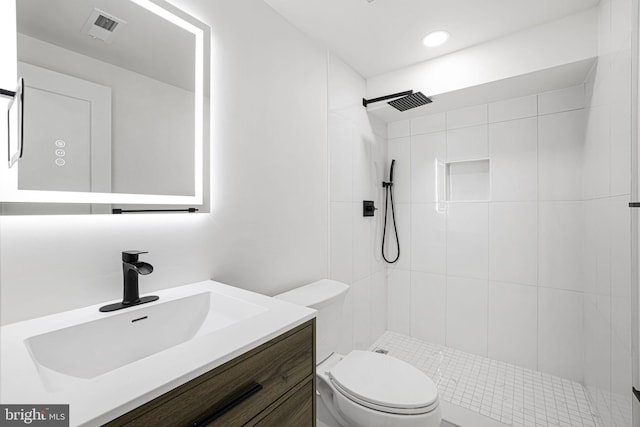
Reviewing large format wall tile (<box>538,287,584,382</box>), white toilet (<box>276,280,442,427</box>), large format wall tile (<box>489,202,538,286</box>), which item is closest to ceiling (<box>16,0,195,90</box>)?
white toilet (<box>276,280,442,427</box>)

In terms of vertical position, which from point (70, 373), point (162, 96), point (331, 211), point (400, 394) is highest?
point (162, 96)

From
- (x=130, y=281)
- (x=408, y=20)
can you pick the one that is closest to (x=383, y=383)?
(x=130, y=281)

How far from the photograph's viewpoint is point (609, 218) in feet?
4.41

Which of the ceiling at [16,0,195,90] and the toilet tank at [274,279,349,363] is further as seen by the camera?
the toilet tank at [274,279,349,363]

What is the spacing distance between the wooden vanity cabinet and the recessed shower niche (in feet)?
6.25

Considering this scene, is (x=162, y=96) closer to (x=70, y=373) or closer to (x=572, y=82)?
(x=70, y=373)

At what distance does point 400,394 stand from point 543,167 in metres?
1.79

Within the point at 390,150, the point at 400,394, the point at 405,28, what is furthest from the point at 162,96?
the point at 390,150

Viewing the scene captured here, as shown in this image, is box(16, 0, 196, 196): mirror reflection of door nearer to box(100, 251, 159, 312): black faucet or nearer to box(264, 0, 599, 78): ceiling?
box(100, 251, 159, 312): black faucet

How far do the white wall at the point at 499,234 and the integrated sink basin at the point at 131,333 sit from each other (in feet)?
6.32

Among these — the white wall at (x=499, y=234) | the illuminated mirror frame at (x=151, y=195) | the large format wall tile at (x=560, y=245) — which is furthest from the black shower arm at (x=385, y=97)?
the illuminated mirror frame at (x=151, y=195)

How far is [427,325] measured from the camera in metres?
2.52

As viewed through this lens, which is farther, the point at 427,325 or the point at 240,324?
the point at 427,325

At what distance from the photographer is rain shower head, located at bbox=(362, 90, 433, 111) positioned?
2037 mm
